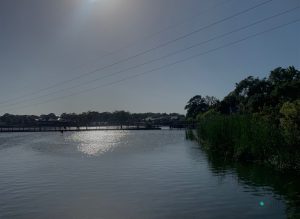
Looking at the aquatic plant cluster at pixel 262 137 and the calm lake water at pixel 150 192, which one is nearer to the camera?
the calm lake water at pixel 150 192

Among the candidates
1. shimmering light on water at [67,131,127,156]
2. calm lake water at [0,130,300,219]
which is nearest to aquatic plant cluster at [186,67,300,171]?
calm lake water at [0,130,300,219]

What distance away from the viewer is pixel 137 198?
61.0 feet

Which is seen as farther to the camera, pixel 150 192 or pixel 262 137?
pixel 262 137

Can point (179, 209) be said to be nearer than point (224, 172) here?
Yes

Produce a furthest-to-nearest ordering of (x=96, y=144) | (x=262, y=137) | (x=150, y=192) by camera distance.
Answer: (x=96, y=144)
(x=262, y=137)
(x=150, y=192)

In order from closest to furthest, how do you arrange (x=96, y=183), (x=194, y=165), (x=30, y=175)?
(x=96, y=183), (x=30, y=175), (x=194, y=165)

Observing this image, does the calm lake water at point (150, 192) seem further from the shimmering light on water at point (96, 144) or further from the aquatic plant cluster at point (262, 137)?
the shimmering light on water at point (96, 144)

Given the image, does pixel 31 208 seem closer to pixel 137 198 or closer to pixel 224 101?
pixel 137 198

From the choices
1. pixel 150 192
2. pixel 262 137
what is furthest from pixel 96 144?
pixel 150 192

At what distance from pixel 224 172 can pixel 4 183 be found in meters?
13.9

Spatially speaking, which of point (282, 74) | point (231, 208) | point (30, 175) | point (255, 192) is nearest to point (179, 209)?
point (231, 208)

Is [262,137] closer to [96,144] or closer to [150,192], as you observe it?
[150,192]

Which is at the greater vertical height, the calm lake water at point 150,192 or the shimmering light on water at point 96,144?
the shimmering light on water at point 96,144

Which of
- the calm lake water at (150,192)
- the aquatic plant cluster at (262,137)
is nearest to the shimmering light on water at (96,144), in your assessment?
the aquatic plant cluster at (262,137)
